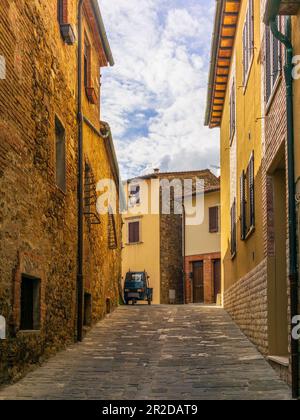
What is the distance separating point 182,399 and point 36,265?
3267 mm

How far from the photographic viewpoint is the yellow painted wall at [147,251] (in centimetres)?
Result: 3481

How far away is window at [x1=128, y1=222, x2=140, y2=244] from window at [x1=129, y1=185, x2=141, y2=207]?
1207mm

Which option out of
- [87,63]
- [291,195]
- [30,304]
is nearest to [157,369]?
[30,304]

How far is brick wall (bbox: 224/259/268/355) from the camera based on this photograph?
10.1 meters

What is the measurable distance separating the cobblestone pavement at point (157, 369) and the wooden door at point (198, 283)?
17145 mm

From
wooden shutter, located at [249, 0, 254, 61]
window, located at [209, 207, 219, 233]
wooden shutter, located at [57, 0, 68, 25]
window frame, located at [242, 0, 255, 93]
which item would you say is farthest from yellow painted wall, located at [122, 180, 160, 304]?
wooden shutter, located at [57, 0, 68, 25]

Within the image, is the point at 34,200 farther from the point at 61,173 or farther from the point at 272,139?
the point at 272,139

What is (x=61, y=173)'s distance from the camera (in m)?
12.2

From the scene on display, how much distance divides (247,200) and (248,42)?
3003 mm

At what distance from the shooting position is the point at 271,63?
9.42m

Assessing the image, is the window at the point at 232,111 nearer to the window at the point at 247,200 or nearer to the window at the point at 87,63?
the window at the point at 247,200

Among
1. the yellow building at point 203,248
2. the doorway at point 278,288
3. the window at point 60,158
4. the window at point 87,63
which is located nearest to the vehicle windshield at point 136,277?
the yellow building at point 203,248
